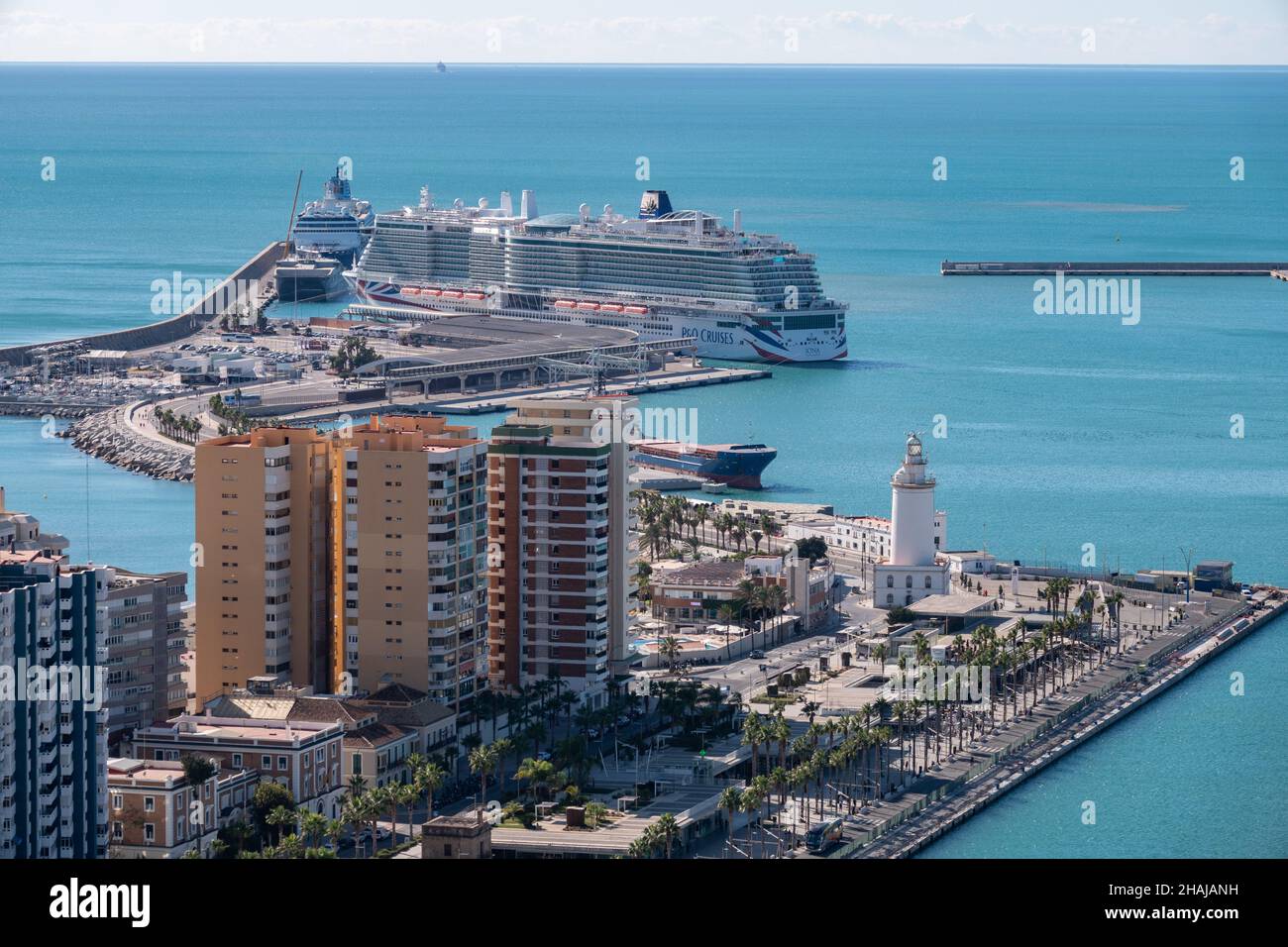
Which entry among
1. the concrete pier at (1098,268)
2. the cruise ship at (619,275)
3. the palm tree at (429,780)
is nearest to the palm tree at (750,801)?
the palm tree at (429,780)

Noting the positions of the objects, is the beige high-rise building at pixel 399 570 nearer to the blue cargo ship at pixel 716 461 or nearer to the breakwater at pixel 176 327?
the blue cargo ship at pixel 716 461

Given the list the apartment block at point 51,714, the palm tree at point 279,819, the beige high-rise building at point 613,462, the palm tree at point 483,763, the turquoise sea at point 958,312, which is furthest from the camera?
the turquoise sea at point 958,312

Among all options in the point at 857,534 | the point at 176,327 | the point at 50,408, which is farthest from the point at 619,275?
the point at 857,534

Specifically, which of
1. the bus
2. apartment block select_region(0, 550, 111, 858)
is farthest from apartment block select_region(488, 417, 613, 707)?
apartment block select_region(0, 550, 111, 858)

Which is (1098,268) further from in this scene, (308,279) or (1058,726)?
(1058,726)
